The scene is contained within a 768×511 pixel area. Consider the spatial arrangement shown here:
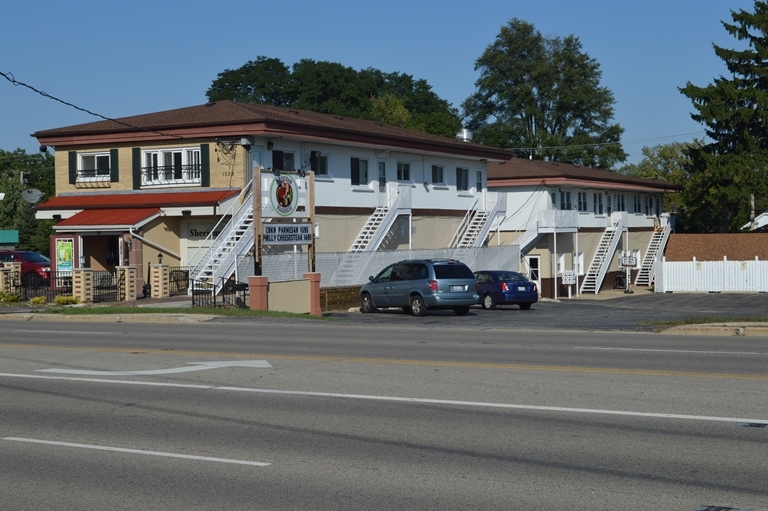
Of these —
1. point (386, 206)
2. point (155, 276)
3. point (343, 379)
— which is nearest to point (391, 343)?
point (343, 379)

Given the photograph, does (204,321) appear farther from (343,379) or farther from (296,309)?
(343,379)

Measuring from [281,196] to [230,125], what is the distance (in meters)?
6.60

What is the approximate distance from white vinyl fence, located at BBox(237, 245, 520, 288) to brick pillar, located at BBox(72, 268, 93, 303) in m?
5.28

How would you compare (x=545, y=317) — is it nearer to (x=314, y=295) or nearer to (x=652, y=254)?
(x=314, y=295)

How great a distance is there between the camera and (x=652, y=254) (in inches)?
2591

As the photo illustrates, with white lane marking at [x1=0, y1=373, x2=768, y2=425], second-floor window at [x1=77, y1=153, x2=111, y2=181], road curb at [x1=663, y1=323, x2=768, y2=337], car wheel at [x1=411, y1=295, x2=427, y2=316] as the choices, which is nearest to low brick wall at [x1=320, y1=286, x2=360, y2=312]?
car wheel at [x1=411, y1=295, x2=427, y2=316]

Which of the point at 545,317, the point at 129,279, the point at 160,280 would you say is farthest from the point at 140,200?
the point at 545,317

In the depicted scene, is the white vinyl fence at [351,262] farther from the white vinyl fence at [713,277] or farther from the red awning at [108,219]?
the white vinyl fence at [713,277]

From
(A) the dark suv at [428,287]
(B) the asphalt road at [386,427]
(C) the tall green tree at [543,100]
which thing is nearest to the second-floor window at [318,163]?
(A) the dark suv at [428,287]

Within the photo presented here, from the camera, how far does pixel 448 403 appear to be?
40.5ft

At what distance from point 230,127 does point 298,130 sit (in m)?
2.74

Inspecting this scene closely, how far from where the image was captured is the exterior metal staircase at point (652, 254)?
213 ft

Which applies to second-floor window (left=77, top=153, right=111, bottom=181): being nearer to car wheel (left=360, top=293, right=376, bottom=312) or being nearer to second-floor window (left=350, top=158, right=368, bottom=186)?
second-floor window (left=350, top=158, right=368, bottom=186)

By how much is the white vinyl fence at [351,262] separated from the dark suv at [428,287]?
13.4 feet
